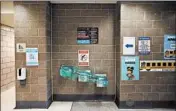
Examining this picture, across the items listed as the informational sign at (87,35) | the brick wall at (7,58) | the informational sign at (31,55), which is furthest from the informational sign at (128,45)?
the brick wall at (7,58)

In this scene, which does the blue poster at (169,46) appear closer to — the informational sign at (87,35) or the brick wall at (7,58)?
the informational sign at (87,35)

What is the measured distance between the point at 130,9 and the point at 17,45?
2743mm

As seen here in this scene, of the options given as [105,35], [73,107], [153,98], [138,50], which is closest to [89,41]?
[105,35]

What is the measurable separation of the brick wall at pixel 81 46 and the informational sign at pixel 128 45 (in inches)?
22.9

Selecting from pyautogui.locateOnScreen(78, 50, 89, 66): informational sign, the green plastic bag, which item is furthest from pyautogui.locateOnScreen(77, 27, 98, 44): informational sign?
the green plastic bag

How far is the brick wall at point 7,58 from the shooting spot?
20.7 ft

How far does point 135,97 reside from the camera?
459cm

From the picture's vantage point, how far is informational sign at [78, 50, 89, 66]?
5.12 metres

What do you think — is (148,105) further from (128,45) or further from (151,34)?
(151,34)

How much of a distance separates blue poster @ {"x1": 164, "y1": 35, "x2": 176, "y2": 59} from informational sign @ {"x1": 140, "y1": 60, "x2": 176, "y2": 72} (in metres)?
0.14

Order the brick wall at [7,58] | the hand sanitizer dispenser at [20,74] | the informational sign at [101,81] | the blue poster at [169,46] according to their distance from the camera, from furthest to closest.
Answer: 1. the brick wall at [7,58]
2. the informational sign at [101,81]
3. the blue poster at [169,46]
4. the hand sanitizer dispenser at [20,74]

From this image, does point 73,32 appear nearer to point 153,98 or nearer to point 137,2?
point 137,2

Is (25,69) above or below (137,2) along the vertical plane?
below

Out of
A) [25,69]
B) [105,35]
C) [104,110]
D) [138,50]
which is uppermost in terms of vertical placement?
[105,35]
